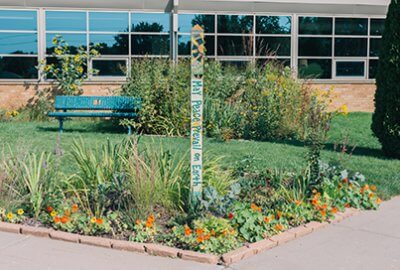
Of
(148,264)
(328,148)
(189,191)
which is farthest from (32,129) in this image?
(148,264)

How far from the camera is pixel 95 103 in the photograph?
14.8m

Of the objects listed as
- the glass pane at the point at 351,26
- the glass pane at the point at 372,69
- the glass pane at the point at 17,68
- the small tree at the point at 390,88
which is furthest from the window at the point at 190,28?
the small tree at the point at 390,88

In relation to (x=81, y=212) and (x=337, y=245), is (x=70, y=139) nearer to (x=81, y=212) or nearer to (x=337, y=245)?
(x=81, y=212)

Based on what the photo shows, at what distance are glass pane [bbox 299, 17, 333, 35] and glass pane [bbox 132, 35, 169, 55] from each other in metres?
4.80

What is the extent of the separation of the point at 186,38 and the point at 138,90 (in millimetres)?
6281

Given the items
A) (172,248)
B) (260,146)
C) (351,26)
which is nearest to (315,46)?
(351,26)

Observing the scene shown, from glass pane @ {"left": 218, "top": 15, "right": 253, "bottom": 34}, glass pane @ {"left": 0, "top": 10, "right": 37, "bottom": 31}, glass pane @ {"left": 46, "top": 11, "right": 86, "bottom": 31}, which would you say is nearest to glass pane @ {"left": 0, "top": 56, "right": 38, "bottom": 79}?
glass pane @ {"left": 0, "top": 10, "right": 37, "bottom": 31}

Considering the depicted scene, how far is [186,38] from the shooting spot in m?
20.2

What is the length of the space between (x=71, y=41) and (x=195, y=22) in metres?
4.08

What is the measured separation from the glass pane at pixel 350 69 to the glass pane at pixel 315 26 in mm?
1246

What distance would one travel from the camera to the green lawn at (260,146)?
9.24 metres

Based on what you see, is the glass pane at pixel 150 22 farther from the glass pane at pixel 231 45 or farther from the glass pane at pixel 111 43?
the glass pane at pixel 231 45

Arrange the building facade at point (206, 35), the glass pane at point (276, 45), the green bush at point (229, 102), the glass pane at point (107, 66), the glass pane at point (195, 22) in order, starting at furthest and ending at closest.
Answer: the glass pane at point (276, 45)
the glass pane at point (195, 22)
the glass pane at point (107, 66)
the building facade at point (206, 35)
the green bush at point (229, 102)

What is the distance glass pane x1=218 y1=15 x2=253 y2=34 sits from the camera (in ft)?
67.4
